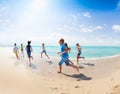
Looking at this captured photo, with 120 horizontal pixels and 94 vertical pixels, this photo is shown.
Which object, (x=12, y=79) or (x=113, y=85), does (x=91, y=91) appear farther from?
(x=12, y=79)

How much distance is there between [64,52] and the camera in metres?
11.4

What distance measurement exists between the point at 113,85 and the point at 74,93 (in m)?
1.43

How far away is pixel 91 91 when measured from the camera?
23.7ft

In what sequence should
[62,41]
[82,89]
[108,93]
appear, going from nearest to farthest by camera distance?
[108,93] < [82,89] < [62,41]

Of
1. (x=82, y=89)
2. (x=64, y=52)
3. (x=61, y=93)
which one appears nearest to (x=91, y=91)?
(x=82, y=89)

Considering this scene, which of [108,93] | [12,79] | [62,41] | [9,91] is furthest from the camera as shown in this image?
[62,41]

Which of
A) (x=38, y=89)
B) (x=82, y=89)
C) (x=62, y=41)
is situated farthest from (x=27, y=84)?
(x=62, y=41)

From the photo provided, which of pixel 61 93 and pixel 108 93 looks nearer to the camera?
pixel 108 93

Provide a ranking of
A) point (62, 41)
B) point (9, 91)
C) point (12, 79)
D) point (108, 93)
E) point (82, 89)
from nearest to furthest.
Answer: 1. point (108, 93)
2. point (9, 91)
3. point (82, 89)
4. point (12, 79)
5. point (62, 41)

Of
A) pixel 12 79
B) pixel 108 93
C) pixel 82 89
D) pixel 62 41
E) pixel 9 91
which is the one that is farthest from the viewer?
pixel 62 41

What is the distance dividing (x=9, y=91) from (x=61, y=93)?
1.87 m

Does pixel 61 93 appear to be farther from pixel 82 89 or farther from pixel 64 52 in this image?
Answer: pixel 64 52

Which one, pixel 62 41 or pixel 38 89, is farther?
pixel 62 41

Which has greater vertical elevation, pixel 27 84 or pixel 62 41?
pixel 62 41
